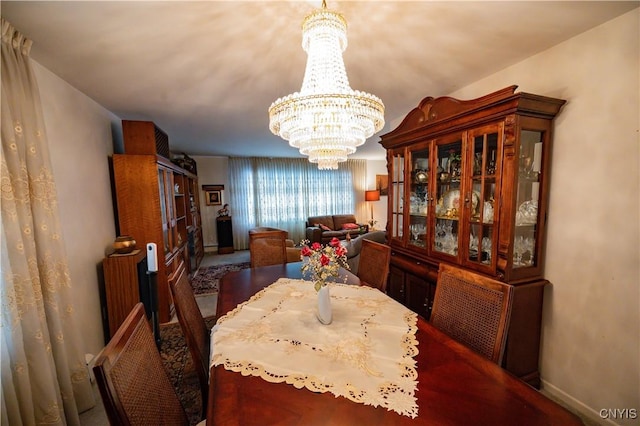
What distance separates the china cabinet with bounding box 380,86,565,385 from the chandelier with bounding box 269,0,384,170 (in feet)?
2.88

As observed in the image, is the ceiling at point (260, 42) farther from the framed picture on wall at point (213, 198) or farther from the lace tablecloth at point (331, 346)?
the framed picture on wall at point (213, 198)

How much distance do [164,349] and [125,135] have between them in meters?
2.23

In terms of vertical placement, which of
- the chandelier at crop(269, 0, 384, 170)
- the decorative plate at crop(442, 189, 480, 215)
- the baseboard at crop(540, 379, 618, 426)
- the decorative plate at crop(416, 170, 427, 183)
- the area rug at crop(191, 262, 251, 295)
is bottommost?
the baseboard at crop(540, 379, 618, 426)

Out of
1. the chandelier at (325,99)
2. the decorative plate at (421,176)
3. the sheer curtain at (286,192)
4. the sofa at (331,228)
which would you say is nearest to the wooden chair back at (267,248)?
the decorative plate at (421,176)

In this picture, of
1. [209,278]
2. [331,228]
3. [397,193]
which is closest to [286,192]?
[331,228]

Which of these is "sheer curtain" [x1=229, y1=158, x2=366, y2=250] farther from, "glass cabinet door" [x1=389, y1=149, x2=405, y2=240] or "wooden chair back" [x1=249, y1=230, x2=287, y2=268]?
"glass cabinet door" [x1=389, y1=149, x2=405, y2=240]

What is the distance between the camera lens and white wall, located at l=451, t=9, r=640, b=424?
1.42 metres

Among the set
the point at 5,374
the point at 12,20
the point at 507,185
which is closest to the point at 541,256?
the point at 507,185

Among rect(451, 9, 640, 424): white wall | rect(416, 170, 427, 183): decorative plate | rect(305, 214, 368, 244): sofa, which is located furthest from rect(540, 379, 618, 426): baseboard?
rect(305, 214, 368, 244): sofa

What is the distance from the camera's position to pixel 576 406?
5.54ft

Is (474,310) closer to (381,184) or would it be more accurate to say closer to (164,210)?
(164,210)

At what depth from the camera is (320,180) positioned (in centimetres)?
702

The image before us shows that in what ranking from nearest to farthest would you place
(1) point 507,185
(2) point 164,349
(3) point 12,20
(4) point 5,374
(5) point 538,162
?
(4) point 5,374 → (3) point 12,20 → (1) point 507,185 → (5) point 538,162 → (2) point 164,349

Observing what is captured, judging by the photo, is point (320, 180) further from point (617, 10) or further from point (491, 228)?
point (617, 10)
